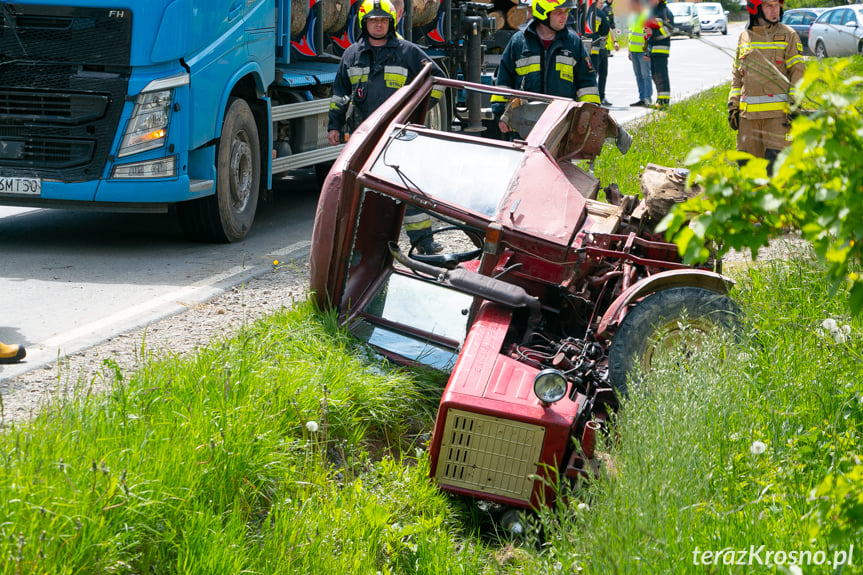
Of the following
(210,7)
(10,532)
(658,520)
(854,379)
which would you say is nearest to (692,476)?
(658,520)

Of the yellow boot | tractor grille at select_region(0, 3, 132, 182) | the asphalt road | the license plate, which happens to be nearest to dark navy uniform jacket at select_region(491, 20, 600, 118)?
the asphalt road

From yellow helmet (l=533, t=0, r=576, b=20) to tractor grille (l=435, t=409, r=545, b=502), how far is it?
487cm

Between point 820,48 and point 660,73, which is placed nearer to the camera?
point 660,73

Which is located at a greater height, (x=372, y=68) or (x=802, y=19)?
(x=372, y=68)

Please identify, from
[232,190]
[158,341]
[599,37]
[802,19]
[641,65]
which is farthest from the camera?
[802,19]

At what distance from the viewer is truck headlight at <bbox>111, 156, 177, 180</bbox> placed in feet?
24.0

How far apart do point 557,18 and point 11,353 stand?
16.4 ft

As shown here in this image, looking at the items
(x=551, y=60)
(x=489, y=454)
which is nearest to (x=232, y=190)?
(x=551, y=60)

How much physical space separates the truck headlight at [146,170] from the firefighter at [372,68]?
1.24 m

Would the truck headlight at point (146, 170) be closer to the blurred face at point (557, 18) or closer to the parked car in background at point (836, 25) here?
the blurred face at point (557, 18)

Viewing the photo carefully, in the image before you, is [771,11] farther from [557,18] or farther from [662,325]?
[662,325]

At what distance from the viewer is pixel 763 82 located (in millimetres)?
8031

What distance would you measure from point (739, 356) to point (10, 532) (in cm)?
284

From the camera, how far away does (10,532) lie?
2.69 meters
